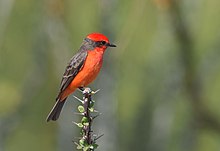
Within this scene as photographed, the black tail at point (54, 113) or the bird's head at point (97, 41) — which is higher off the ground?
the bird's head at point (97, 41)

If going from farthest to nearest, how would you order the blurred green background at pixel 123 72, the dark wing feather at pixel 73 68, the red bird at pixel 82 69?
1. the blurred green background at pixel 123 72
2. the dark wing feather at pixel 73 68
3. the red bird at pixel 82 69

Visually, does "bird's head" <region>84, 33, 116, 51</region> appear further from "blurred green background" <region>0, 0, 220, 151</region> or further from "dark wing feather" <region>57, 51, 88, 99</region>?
"blurred green background" <region>0, 0, 220, 151</region>

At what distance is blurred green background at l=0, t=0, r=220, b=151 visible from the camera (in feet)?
49.3

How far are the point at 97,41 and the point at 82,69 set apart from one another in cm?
41

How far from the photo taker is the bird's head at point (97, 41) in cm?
531

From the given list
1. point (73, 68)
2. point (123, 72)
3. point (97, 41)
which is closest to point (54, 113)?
point (73, 68)

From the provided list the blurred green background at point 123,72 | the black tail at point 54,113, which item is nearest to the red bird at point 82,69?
the black tail at point 54,113

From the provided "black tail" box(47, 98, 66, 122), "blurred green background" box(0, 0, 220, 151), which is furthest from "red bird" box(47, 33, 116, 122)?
"blurred green background" box(0, 0, 220, 151)

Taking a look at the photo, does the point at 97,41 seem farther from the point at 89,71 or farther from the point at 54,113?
the point at 54,113

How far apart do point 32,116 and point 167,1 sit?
436 cm

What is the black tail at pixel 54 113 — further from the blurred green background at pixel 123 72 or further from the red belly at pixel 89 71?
the blurred green background at pixel 123 72

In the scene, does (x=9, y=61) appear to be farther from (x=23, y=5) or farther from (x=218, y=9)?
(x=218, y=9)

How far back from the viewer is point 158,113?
16031 millimetres

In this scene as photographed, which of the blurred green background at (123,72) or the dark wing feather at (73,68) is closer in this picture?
the dark wing feather at (73,68)
